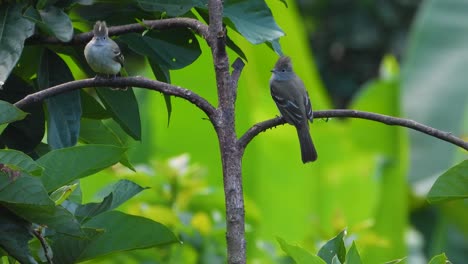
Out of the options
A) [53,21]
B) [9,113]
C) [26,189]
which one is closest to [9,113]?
[9,113]

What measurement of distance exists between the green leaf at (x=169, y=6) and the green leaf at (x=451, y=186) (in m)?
0.59

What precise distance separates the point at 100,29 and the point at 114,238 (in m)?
0.41

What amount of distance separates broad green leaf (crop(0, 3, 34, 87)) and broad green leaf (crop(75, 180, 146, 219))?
0.94ft

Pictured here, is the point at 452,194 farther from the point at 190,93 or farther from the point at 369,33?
the point at 369,33

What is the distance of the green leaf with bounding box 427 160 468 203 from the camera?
1609 mm

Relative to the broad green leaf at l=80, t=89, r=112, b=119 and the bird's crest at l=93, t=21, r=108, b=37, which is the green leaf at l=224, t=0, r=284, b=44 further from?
the broad green leaf at l=80, t=89, r=112, b=119

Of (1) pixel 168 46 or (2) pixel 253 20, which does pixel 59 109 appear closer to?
(1) pixel 168 46

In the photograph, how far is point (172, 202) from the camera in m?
4.20

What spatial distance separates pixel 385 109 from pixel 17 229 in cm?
531

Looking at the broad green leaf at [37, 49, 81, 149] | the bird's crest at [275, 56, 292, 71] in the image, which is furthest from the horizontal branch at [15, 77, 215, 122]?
the bird's crest at [275, 56, 292, 71]

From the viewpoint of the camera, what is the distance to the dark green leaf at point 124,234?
1.72 meters

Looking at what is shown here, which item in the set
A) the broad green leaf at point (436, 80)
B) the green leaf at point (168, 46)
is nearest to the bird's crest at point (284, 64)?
the green leaf at point (168, 46)

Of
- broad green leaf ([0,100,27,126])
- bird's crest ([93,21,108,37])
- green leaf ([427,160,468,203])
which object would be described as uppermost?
bird's crest ([93,21,108,37])

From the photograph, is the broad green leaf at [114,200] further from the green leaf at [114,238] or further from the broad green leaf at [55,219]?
the broad green leaf at [55,219]
